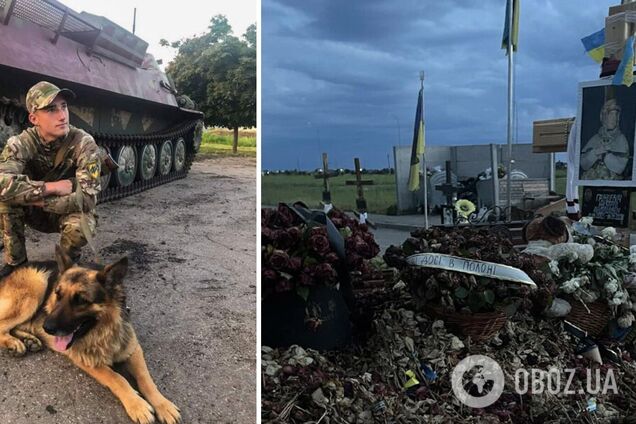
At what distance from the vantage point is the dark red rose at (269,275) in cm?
298

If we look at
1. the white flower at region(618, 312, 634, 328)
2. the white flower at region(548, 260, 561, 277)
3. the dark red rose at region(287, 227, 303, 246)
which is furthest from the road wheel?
the white flower at region(618, 312, 634, 328)

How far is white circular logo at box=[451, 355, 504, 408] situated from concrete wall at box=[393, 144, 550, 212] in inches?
434

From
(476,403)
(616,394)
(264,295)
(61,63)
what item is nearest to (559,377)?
(616,394)

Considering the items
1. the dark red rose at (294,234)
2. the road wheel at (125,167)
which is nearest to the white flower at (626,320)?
the dark red rose at (294,234)

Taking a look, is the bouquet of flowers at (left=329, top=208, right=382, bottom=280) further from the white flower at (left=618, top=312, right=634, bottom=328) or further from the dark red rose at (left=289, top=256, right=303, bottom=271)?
the white flower at (left=618, top=312, right=634, bottom=328)

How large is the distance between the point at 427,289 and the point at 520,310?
1.78 ft

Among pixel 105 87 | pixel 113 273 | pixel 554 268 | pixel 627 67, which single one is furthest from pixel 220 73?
pixel 627 67

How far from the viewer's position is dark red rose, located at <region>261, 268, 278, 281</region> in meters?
2.98

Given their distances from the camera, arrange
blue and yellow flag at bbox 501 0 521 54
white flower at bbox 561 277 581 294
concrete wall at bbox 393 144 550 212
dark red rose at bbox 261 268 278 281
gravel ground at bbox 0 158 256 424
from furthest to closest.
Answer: concrete wall at bbox 393 144 550 212 → blue and yellow flag at bbox 501 0 521 54 → white flower at bbox 561 277 581 294 → dark red rose at bbox 261 268 278 281 → gravel ground at bbox 0 158 256 424

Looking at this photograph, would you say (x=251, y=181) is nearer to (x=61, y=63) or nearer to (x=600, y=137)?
(x=61, y=63)

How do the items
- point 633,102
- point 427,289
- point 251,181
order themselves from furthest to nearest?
point 633,102
point 427,289
point 251,181

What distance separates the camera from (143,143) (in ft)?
10.6

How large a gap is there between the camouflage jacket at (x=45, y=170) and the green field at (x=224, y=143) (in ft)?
1.76

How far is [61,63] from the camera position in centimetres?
254
